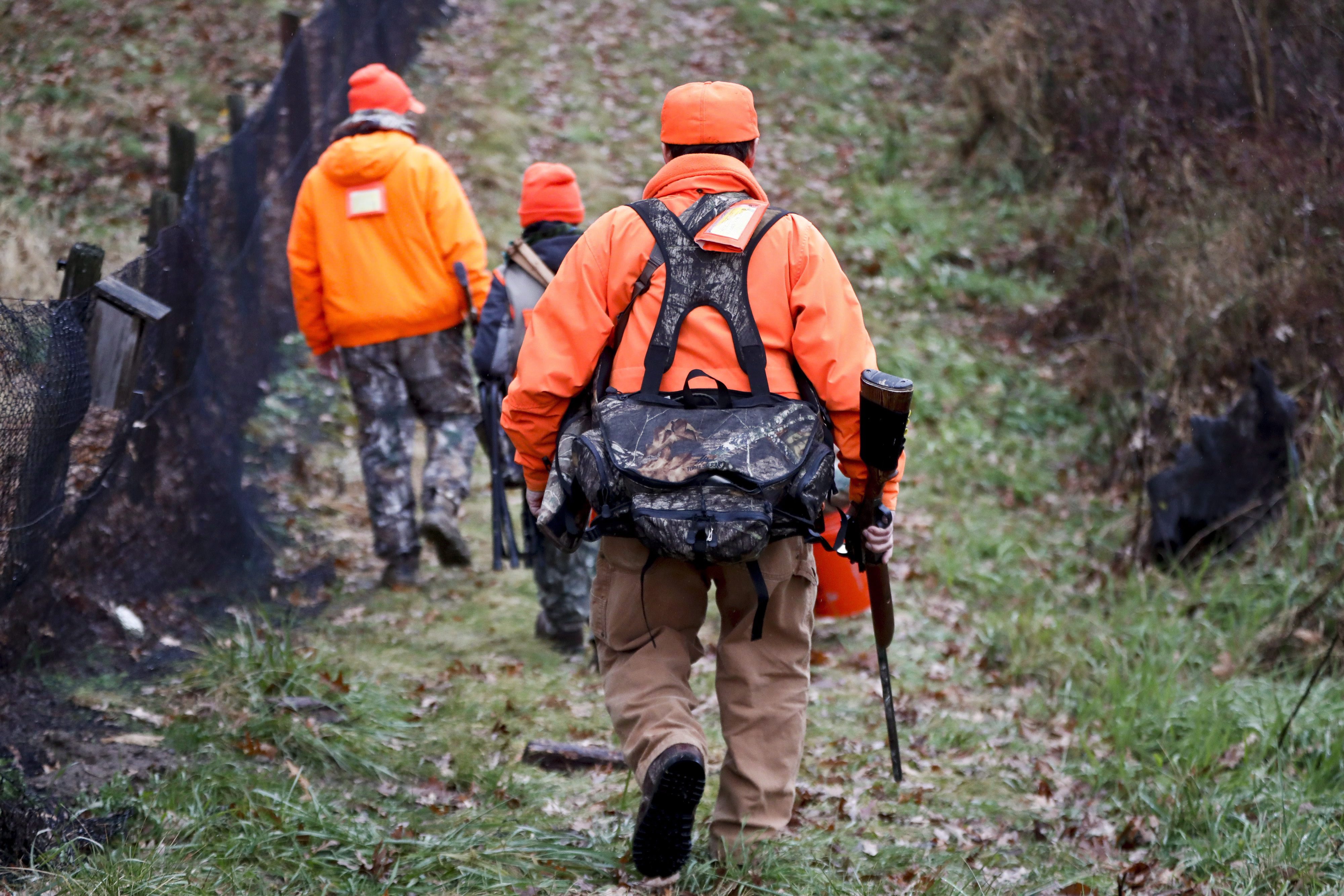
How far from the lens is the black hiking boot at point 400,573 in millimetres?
6336

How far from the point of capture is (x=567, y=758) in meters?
4.52

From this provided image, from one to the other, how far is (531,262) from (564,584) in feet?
4.94

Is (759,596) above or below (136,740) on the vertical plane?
above

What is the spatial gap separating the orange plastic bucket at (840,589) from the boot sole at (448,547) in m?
2.06

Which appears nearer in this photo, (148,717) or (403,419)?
(148,717)

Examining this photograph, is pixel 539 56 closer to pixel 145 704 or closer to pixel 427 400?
pixel 427 400

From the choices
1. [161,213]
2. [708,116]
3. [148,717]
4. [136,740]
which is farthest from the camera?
[161,213]

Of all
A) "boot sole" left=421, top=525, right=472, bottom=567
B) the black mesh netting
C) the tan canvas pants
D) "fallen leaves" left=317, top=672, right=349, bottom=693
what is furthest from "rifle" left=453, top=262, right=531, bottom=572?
the tan canvas pants

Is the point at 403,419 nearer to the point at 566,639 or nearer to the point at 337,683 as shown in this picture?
the point at 566,639

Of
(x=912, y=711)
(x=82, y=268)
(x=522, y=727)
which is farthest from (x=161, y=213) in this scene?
(x=912, y=711)

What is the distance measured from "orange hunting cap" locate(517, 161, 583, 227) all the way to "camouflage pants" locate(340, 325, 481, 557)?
1.25 meters

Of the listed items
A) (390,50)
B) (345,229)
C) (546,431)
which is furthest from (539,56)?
(546,431)

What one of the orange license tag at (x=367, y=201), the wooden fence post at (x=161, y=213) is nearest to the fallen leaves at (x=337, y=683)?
the orange license tag at (x=367, y=201)

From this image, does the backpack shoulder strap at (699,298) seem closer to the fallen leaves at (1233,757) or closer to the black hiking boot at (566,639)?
the black hiking boot at (566,639)
